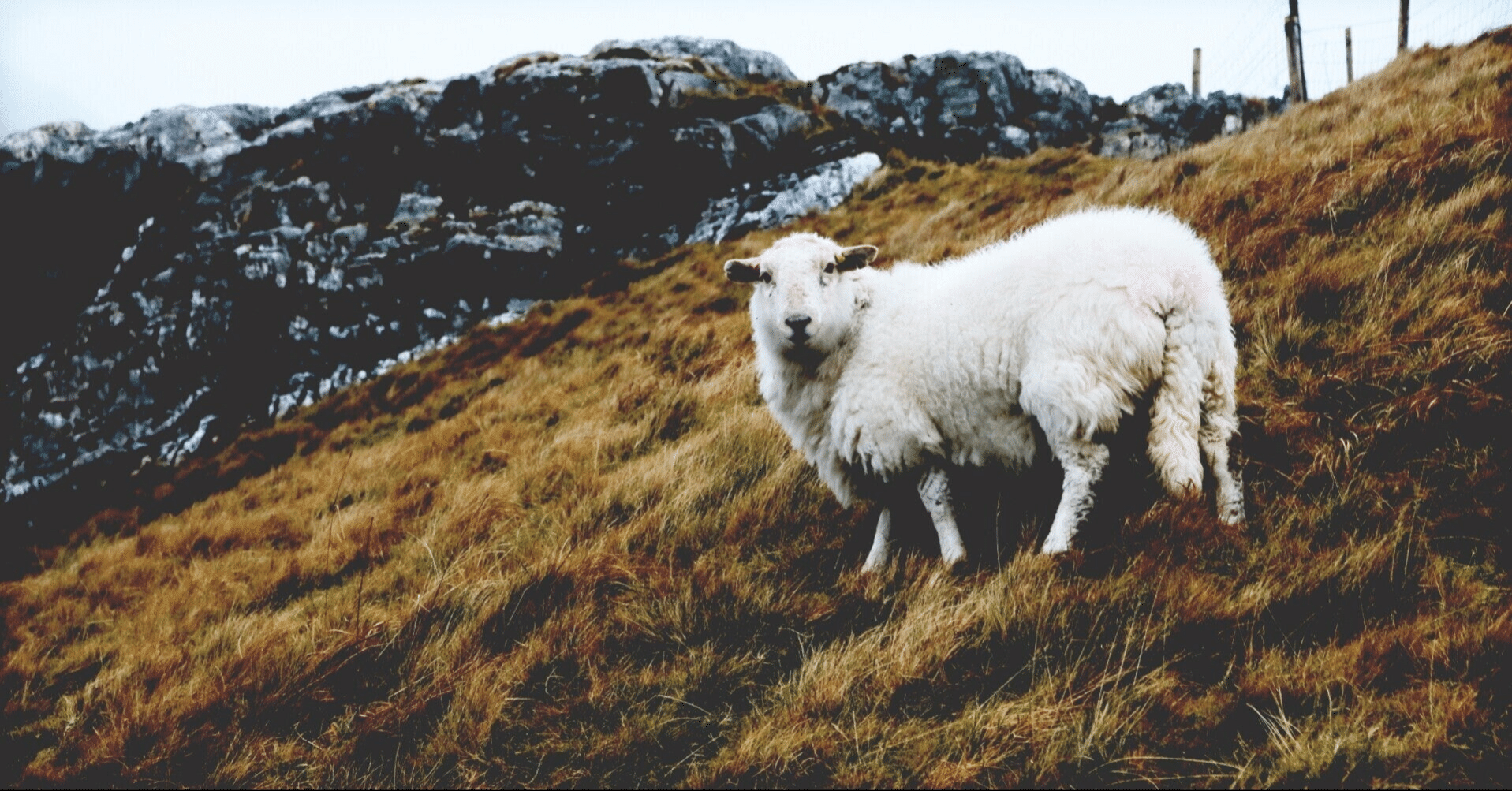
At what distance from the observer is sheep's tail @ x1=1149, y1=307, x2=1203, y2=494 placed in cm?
282

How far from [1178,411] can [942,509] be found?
107cm

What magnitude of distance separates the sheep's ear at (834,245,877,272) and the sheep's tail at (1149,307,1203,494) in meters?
1.51

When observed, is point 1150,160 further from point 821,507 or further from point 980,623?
point 980,623

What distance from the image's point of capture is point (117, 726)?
3.08 m

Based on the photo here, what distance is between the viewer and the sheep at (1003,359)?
2871mm

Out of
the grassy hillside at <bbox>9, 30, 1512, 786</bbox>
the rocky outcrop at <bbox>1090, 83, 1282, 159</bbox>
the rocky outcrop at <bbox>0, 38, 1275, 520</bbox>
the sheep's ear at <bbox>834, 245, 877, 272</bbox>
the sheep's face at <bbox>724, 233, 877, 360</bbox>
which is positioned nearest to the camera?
the grassy hillside at <bbox>9, 30, 1512, 786</bbox>


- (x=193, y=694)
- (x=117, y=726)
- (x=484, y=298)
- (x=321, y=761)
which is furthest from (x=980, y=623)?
(x=484, y=298)

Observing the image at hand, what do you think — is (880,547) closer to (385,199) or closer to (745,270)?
(745,270)

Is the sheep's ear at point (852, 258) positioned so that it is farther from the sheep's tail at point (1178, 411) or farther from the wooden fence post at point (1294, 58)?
the wooden fence post at point (1294, 58)

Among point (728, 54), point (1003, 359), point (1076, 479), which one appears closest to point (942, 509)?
point (1076, 479)

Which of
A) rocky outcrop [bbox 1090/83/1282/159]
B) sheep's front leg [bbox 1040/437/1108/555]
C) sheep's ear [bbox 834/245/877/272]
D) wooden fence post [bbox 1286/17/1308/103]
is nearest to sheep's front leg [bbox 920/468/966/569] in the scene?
sheep's front leg [bbox 1040/437/1108/555]

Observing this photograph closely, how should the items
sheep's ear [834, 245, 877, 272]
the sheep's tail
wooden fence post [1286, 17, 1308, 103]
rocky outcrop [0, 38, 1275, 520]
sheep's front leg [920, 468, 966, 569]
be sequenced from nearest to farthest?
1. the sheep's tail
2. sheep's front leg [920, 468, 966, 569]
3. sheep's ear [834, 245, 877, 272]
4. wooden fence post [1286, 17, 1308, 103]
5. rocky outcrop [0, 38, 1275, 520]

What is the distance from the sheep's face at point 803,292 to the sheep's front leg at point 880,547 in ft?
2.99

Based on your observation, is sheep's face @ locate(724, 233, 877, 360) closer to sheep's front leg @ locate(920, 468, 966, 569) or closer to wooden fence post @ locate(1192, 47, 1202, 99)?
sheep's front leg @ locate(920, 468, 966, 569)
